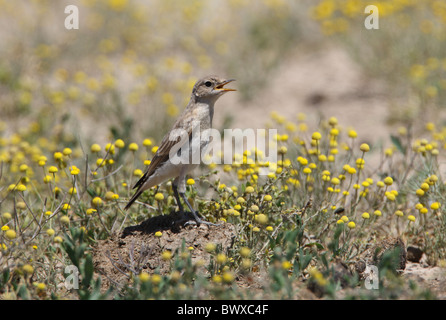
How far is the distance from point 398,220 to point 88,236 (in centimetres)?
308

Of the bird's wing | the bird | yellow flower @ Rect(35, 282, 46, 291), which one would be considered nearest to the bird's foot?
the bird

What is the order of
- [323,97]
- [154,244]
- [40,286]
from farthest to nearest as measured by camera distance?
[323,97] < [154,244] < [40,286]

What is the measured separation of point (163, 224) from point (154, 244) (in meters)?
0.34

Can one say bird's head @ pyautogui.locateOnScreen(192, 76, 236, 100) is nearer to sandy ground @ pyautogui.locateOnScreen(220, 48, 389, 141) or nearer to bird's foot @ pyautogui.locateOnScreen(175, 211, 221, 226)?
bird's foot @ pyautogui.locateOnScreen(175, 211, 221, 226)

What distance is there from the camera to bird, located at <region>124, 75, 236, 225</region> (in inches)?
195

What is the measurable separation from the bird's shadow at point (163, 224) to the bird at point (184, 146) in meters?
0.07

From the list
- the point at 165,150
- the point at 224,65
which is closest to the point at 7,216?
the point at 165,150

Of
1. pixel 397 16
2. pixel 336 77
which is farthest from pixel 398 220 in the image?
pixel 397 16

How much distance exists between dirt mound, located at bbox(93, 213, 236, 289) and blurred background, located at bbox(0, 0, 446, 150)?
186 cm

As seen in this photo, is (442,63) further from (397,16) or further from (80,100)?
(80,100)

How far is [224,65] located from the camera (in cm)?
1152

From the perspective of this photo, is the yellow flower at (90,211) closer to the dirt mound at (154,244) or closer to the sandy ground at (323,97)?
the dirt mound at (154,244)

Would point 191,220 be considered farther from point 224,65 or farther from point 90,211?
point 224,65

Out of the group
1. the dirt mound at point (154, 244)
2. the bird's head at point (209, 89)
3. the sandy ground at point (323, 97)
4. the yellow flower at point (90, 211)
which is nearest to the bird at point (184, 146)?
the bird's head at point (209, 89)
